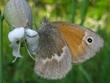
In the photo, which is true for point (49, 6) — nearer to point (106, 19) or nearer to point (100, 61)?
point (106, 19)

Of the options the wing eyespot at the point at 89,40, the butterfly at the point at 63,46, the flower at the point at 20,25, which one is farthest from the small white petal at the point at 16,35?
the wing eyespot at the point at 89,40

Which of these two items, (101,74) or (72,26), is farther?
(101,74)

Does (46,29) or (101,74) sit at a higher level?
(46,29)

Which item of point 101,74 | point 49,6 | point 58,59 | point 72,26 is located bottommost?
point 49,6

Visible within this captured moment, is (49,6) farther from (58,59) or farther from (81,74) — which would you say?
(58,59)

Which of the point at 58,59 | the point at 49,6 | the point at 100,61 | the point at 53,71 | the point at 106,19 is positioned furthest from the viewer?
the point at 49,6

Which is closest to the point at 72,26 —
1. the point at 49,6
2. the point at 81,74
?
the point at 81,74

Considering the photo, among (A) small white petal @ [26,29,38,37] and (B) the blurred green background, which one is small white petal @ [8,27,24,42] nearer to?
(A) small white petal @ [26,29,38,37]

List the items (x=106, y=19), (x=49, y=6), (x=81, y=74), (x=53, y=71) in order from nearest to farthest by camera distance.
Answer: (x=53, y=71), (x=81, y=74), (x=106, y=19), (x=49, y=6)
